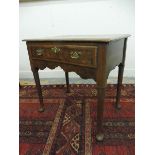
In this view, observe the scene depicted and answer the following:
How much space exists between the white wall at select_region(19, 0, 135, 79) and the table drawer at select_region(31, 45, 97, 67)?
99 cm

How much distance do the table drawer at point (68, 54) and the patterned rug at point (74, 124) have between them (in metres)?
0.60

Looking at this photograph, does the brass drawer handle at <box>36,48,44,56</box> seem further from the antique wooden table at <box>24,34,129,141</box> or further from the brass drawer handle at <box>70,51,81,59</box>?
the brass drawer handle at <box>70,51,81,59</box>

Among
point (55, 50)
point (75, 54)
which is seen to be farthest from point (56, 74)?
point (75, 54)

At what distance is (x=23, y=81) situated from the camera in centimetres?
268

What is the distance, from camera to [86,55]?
4.09 feet

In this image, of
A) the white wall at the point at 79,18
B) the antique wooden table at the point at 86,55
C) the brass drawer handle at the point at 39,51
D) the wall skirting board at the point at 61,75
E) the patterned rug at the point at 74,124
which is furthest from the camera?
the wall skirting board at the point at 61,75

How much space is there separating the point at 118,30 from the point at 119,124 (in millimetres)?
1299

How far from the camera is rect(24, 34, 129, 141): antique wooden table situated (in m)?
1.19

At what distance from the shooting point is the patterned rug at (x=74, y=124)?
134cm

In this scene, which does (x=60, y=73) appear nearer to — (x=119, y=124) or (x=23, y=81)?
(x=23, y=81)

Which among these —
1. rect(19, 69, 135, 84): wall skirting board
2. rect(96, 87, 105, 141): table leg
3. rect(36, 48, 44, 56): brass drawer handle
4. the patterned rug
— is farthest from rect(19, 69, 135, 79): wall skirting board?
rect(96, 87, 105, 141): table leg

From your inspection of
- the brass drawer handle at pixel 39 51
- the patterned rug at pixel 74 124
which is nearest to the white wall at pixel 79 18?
the patterned rug at pixel 74 124

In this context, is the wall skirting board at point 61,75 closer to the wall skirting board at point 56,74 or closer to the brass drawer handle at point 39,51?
the wall skirting board at point 56,74
